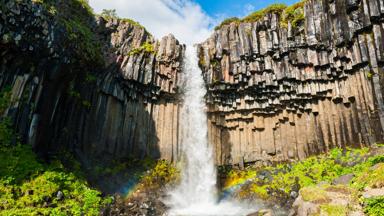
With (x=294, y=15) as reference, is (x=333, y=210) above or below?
below

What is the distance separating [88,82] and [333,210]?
16.8 metres

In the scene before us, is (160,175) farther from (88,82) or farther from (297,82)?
(297,82)

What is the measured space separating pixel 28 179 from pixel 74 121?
6.53m

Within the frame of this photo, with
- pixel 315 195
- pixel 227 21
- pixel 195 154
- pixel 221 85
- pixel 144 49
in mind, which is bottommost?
pixel 315 195

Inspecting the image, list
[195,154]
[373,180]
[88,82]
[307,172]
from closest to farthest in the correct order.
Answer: [373,180], [88,82], [307,172], [195,154]

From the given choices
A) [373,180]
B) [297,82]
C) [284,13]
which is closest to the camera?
[373,180]

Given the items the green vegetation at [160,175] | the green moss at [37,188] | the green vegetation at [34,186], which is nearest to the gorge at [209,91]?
the green vegetation at [160,175]

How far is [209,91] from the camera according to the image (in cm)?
2700

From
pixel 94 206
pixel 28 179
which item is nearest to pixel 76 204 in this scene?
pixel 94 206

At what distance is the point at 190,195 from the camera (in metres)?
24.0

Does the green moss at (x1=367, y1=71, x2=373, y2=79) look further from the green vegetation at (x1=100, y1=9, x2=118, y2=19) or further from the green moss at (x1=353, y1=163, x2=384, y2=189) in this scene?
the green vegetation at (x1=100, y1=9, x2=118, y2=19)

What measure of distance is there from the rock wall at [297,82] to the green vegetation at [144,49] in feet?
13.6

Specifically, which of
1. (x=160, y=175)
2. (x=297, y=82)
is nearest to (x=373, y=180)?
(x=297, y=82)

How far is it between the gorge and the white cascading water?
0.27 ft
